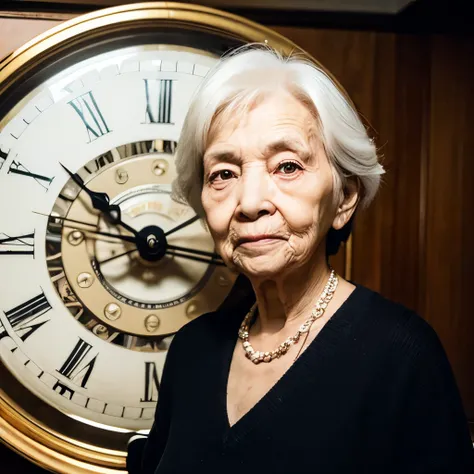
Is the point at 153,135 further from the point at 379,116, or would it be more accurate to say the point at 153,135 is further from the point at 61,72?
the point at 379,116

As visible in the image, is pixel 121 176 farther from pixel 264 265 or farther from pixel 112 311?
pixel 264 265

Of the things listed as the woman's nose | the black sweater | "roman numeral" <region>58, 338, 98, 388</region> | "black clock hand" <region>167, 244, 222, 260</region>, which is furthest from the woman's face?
"roman numeral" <region>58, 338, 98, 388</region>

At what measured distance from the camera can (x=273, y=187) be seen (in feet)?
2.47

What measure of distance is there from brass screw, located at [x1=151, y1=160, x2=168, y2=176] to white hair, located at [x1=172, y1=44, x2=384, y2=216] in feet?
0.69

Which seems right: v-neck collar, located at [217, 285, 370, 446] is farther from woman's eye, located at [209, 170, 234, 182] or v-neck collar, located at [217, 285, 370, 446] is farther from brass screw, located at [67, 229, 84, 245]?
brass screw, located at [67, 229, 84, 245]

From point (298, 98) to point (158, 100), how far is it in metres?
0.34

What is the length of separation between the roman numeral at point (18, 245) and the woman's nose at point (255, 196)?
427mm

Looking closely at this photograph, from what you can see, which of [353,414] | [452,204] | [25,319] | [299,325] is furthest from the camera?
[452,204]

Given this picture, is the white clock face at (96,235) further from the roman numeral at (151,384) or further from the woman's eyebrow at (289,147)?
the woman's eyebrow at (289,147)

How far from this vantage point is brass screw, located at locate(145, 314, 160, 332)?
1044 millimetres

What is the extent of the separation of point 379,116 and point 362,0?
0.69 feet

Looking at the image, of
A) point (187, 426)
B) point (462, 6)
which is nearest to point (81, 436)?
point (187, 426)

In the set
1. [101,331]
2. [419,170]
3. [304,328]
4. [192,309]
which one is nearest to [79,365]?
[101,331]

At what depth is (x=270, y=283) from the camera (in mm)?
826
